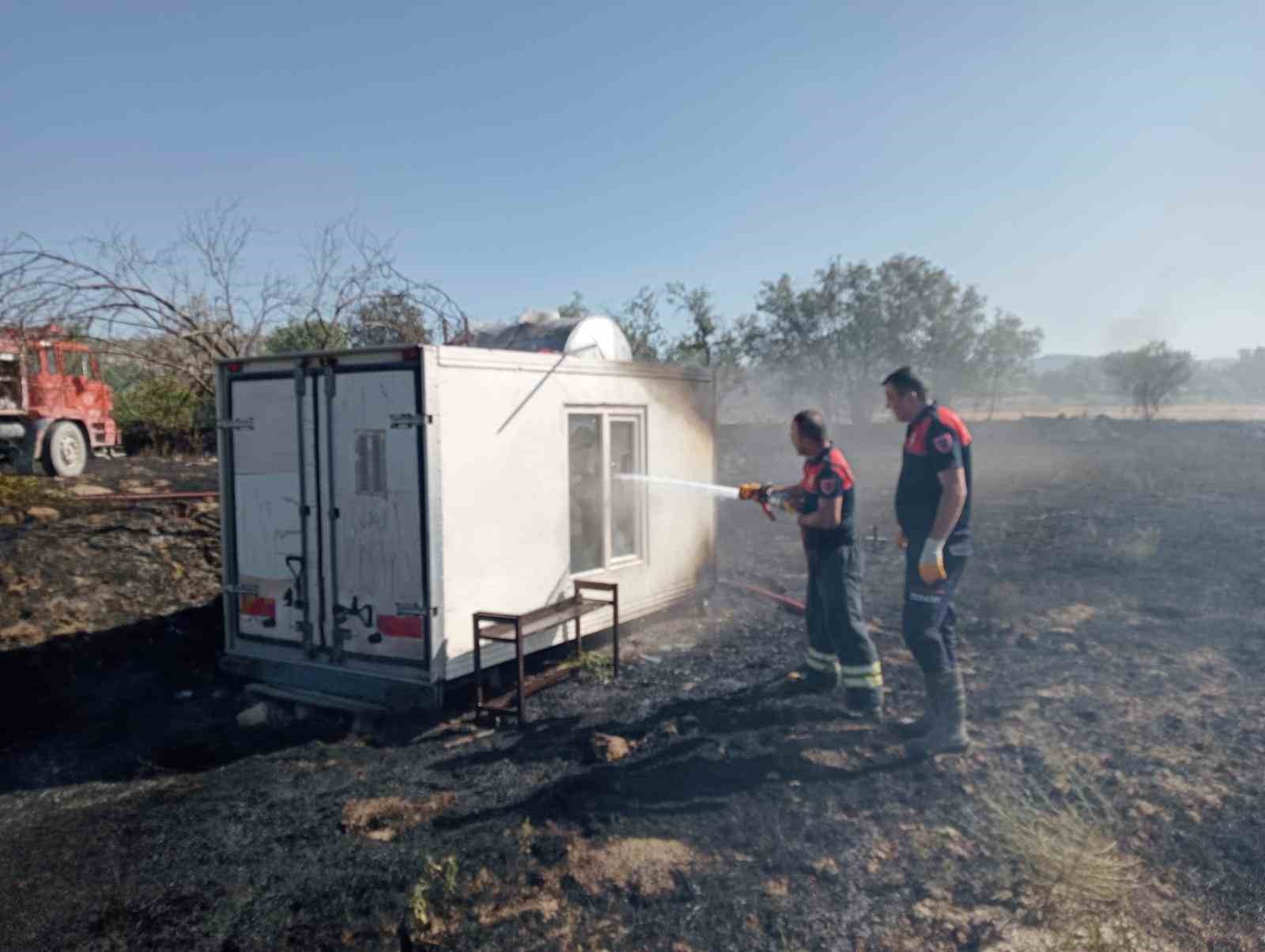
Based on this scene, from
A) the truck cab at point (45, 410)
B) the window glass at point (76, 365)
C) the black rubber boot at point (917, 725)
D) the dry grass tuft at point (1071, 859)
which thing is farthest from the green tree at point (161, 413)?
the dry grass tuft at point (1071, 859)

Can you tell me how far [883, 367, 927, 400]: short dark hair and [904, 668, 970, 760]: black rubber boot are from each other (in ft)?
5.50

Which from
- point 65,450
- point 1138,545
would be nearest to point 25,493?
point 65,450

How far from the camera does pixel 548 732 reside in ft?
17.3

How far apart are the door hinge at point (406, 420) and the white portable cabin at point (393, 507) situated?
0.5 inches

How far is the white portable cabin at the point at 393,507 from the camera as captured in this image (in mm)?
5148

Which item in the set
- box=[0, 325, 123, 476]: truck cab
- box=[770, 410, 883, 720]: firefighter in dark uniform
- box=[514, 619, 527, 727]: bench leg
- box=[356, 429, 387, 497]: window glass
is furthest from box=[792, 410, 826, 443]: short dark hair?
box=[0, 325, 123, 476]: truck cab

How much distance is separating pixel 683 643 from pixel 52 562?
6.13 m

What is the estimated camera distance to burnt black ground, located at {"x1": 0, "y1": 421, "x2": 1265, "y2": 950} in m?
3.32

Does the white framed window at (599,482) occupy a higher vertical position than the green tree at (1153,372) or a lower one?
lower

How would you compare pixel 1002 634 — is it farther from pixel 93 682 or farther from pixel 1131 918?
pixel 93 682

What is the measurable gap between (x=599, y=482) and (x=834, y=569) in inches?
78.5

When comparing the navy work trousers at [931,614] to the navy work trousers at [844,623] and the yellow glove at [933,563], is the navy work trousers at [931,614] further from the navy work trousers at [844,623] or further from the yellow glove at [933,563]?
the navy work trousers at [844,623]

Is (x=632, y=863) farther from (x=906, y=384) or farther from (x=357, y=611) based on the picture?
(x=906, y=384)

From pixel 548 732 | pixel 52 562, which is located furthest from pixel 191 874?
pixel 52 562
